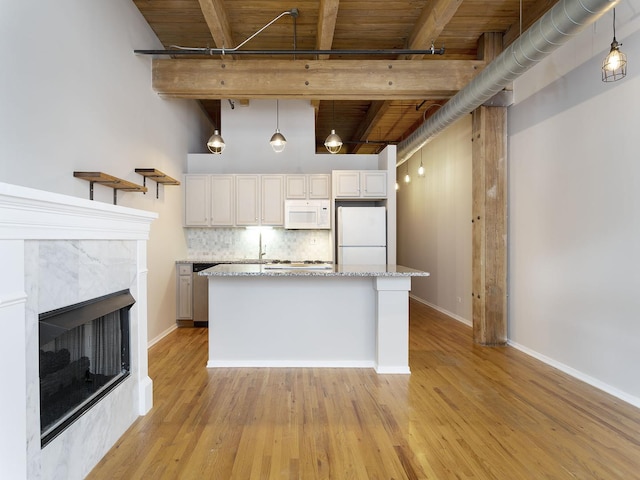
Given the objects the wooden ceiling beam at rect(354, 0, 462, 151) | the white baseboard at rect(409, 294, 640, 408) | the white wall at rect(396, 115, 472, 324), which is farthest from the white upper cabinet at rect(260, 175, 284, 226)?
the white baseboard at rect(409, 294, 640, 408)

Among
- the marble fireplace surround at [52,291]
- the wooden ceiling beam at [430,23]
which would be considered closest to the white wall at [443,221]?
the wooden ceiling beam at [430,23]

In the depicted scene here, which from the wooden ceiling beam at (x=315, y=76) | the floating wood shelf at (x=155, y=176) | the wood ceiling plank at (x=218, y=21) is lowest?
the floating wood shelf at (x=155, y=176)

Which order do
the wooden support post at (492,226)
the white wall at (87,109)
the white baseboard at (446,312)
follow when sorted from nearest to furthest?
the white wall at (87,109) → the wooden support post at (492,226) → the white baseboard at (446,312)

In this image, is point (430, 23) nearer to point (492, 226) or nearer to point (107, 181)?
point (492, 226)

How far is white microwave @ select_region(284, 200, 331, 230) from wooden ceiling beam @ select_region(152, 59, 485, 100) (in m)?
1.70

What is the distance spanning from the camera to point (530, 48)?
2918 mm

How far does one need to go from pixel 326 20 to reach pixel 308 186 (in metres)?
2.47

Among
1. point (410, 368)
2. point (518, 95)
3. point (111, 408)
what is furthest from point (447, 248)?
point (111, 408)

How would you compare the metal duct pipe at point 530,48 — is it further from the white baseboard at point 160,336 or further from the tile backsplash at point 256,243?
the white baseboard at point 160,336

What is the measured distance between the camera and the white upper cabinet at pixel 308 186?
5.66 m

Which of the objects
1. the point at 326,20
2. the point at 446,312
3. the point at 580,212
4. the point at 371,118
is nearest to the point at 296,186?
the point at 371,118

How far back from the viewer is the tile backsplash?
5.88 metres

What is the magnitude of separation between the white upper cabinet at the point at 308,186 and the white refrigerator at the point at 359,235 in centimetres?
57

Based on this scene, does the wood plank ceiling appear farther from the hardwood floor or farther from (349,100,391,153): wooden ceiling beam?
the hardwood floor
